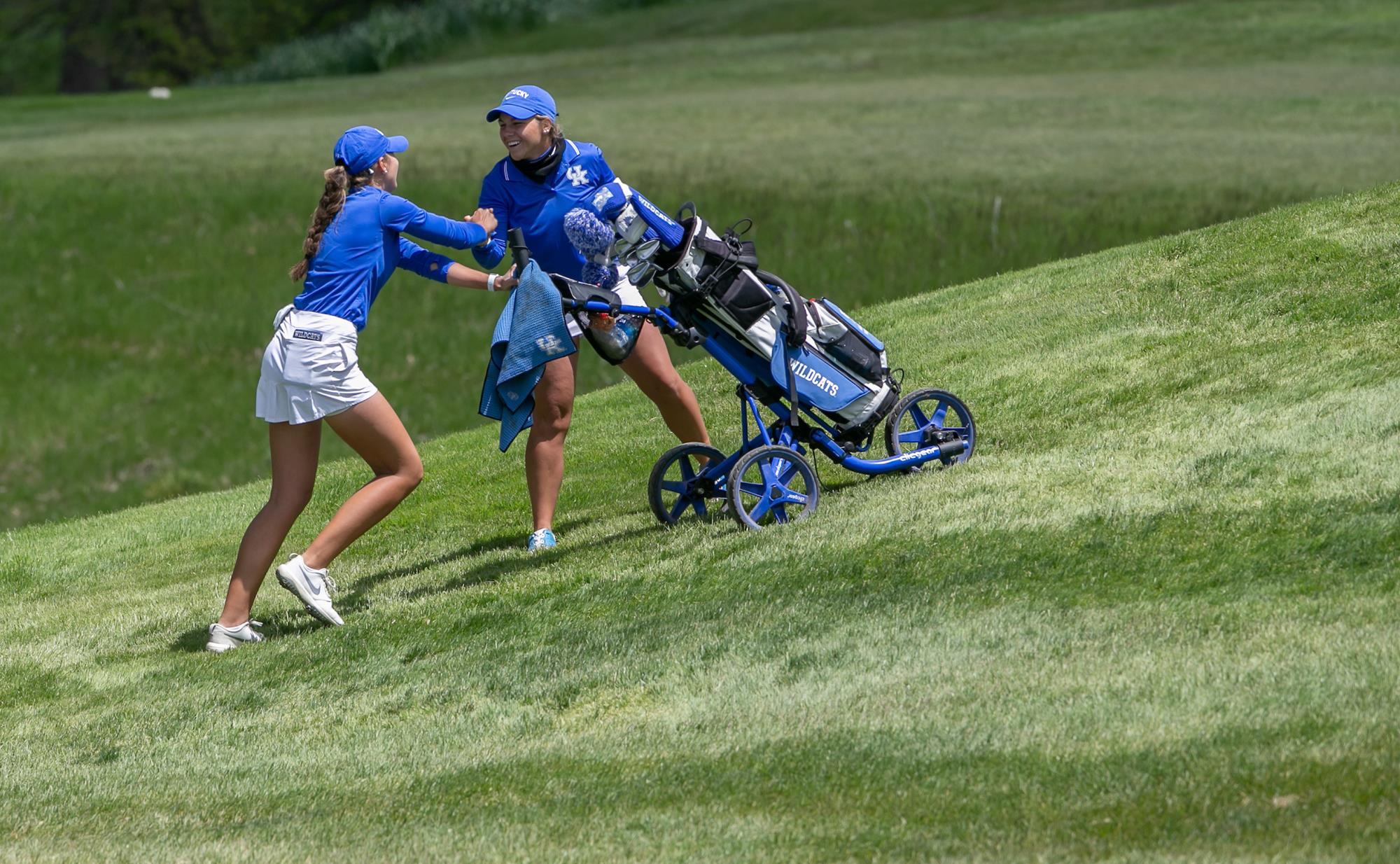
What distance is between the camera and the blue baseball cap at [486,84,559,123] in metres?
7.74

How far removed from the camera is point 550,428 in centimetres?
826

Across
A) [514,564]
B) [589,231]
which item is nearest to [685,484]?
[514,564]

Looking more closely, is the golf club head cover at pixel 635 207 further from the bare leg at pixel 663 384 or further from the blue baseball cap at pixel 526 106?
the bare leg at pixel 663 384

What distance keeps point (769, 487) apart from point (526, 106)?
2051 millimetres

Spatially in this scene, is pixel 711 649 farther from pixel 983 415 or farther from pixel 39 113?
pixel 39 113

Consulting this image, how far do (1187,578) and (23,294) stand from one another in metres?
19.2

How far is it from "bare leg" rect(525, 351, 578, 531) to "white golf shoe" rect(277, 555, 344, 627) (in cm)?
121

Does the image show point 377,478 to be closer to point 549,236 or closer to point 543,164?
point 549,236

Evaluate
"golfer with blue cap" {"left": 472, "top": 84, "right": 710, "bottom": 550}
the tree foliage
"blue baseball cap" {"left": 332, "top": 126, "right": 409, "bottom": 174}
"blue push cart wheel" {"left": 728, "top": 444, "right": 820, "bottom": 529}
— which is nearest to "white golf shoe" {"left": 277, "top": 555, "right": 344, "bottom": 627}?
"golfer with blue cap" {"left": 472, "top": 84, "right": 710, "bottom": 550}

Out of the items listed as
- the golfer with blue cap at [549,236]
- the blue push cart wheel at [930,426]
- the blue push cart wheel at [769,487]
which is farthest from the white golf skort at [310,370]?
the blue push cart wheel at [930,426]

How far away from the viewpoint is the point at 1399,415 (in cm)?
744

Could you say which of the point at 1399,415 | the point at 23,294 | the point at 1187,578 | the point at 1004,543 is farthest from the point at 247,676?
the point at 23,294

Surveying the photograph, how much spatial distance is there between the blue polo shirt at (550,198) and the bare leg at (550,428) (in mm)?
480

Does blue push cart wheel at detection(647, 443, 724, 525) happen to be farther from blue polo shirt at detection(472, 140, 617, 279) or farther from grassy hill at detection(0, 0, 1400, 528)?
grassy hill at detection(0, 0, 1400, 528)
